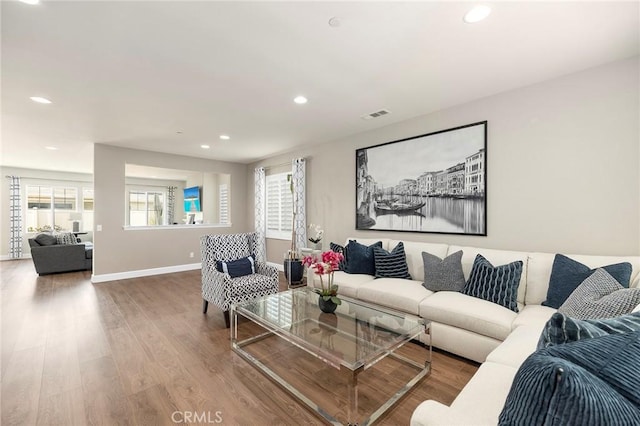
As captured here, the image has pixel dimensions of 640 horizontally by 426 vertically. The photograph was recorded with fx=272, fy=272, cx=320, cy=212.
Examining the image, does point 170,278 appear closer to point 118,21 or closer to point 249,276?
point 249,276

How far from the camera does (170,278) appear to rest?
5543 mm

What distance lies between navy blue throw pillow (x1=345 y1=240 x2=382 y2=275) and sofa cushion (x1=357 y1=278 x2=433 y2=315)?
29 cm

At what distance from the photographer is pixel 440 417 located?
111 cm

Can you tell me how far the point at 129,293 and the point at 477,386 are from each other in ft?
16.6

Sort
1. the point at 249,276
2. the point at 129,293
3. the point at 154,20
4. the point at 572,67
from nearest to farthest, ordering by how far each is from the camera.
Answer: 1. the point at 154,20
2. the point at 572,67
3. the point at 249,276
4. the point at 129,293

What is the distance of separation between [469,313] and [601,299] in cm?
87

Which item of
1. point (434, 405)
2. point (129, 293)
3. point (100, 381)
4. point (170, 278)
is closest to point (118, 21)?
point (100, 381)

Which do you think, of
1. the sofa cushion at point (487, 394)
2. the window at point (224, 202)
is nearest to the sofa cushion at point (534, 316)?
the sofa cushion at point (487, 394)

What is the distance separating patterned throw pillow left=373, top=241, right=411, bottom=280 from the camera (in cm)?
343

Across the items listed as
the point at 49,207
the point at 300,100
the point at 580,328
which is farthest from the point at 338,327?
the point at 49,207

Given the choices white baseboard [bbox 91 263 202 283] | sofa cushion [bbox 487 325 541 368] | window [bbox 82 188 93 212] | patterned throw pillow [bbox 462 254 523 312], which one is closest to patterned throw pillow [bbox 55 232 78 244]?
→ white baseboard [bbox 91 263 202 283]

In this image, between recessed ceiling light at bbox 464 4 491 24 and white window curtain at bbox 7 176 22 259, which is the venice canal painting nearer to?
recessed ceiling light at bbox 464 4 491 24

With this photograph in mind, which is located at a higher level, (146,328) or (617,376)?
(617,376)

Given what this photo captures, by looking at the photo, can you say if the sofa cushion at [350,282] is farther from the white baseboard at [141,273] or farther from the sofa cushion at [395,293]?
the white baseboard at [141,273]
